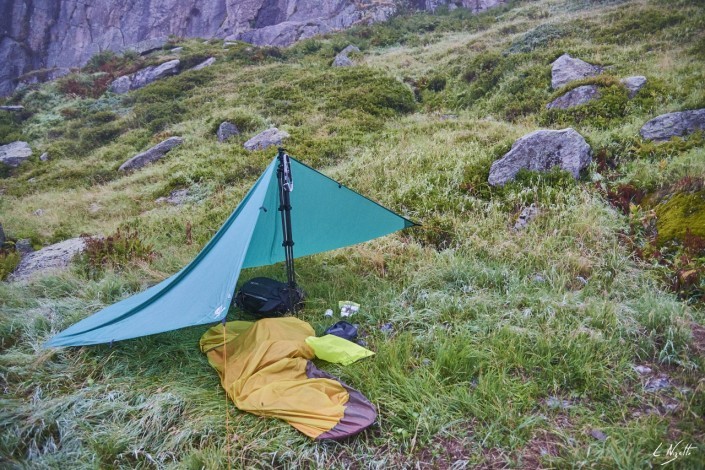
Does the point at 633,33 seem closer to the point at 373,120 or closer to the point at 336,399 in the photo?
the point at 373,120

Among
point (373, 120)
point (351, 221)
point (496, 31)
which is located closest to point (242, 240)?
point (351, 221)

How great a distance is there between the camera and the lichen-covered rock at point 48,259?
24.6ft

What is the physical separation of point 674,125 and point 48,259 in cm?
1280

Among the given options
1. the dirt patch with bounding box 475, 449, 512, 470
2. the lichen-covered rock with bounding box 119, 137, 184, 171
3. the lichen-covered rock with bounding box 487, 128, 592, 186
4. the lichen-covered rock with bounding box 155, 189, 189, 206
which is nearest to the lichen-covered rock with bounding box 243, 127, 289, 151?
the lichen-covered rock with bounding box 155, 189, 189, 206

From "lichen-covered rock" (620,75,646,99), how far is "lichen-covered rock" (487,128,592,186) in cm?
392

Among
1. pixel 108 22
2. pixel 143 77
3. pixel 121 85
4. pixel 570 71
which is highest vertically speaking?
pixel 108 22

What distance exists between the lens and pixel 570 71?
12.4 meters

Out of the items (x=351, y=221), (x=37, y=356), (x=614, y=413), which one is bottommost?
(x=614, y=413)

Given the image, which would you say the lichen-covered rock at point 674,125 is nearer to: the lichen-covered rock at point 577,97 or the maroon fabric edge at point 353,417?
the lichen-covered rock at point 577,97

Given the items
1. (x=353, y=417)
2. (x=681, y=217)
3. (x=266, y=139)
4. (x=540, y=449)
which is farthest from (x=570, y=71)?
(x=353, y=417)

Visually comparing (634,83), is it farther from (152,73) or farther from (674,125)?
(152,73)

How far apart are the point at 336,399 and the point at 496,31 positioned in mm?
21907

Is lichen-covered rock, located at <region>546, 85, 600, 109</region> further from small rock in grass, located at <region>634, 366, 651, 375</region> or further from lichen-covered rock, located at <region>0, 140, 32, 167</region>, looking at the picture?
lichen-covered rock, located at <region>0, 140, 32, 167</region>

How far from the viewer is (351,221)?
19.3 feet
